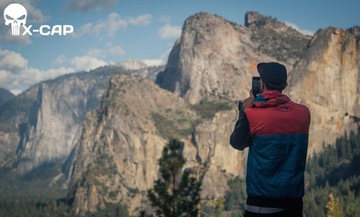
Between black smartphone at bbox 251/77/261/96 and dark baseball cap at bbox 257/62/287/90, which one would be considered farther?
black smartphone at bbox 251/77/261/96

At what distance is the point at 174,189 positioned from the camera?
31.4 meters

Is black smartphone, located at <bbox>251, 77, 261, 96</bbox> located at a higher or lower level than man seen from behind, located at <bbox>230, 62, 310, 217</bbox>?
higher

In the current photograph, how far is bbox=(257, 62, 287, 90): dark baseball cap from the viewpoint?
23.9ft

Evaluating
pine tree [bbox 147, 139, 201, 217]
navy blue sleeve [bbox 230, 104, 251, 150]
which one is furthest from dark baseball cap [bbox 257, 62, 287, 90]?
pine tree [bbox 147, 139, 201, 217]

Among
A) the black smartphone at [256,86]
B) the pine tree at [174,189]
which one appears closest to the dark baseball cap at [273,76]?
the black smartphone at [256,86]

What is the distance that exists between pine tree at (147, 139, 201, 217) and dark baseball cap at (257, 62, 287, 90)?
2398cm

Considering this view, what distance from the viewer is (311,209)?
443 feet

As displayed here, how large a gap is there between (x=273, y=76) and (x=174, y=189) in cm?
2470

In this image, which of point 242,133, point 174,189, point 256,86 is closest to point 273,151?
point 242,133

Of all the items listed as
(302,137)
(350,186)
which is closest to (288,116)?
(302,137)

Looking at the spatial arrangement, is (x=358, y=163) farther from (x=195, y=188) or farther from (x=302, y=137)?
(x=302, y=137)

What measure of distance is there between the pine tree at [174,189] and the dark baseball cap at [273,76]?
944 inches

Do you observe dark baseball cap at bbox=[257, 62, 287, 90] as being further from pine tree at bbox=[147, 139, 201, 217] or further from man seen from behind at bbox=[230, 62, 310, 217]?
pine tree at bbox=[147, 139, 201, 217]

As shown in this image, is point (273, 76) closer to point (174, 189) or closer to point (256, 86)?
point (256, 86)
